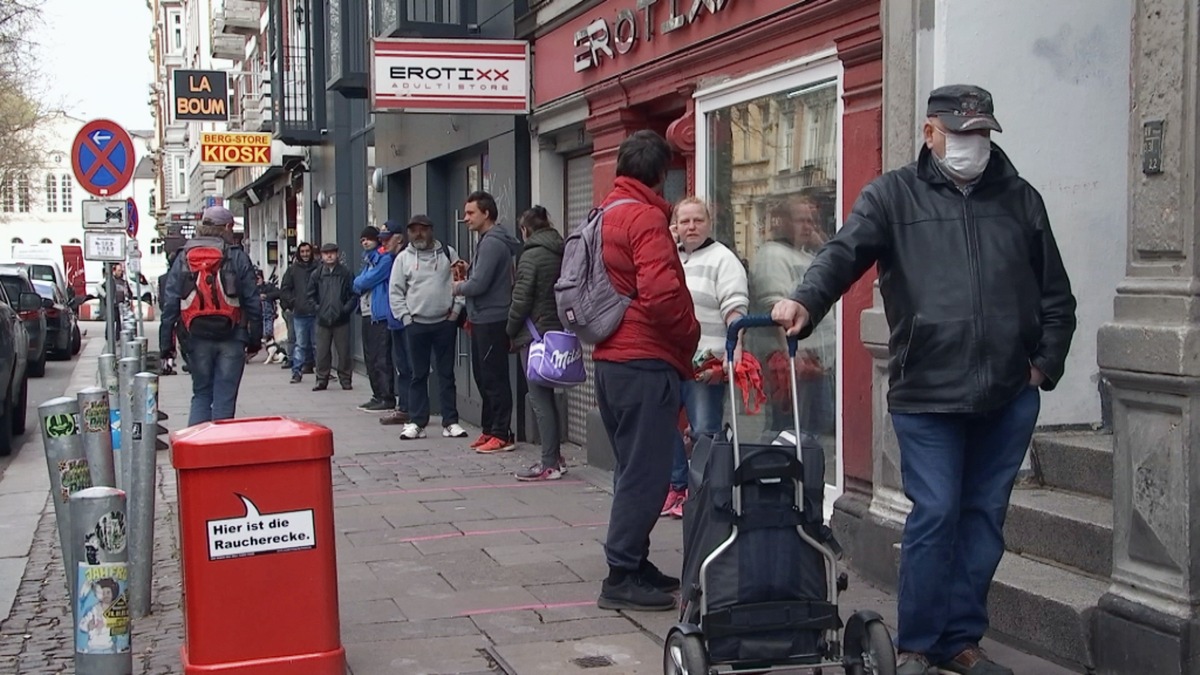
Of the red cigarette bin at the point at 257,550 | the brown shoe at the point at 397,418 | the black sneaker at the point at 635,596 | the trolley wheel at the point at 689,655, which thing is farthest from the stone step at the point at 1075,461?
the brown shoe at the point at 397,418

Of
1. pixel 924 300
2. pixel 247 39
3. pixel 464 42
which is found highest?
pixel 247 39

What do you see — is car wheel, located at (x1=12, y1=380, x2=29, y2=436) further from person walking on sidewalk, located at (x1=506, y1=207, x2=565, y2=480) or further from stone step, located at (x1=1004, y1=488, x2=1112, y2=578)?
stone step, located at (x1=1004, y1=488, x2=1112, y2=578)

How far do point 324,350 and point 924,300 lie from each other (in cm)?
1329

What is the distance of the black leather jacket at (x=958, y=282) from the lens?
172 inches

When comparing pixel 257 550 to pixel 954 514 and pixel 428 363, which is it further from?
pixel 428 363

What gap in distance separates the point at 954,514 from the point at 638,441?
5.22 ft

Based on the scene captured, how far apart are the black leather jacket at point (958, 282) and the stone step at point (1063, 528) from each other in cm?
96

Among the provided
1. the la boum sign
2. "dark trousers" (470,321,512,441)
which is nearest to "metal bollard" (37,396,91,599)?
"dark trousers" (470,321,512,441)

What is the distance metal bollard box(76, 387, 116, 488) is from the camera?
6289 mm

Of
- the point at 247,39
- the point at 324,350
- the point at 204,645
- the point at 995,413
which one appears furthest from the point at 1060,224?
the point at 247,39

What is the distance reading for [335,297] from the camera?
16484 mm

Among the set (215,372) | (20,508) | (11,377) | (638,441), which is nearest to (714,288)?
(638,441)

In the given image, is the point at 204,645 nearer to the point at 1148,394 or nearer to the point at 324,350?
the point at 1148,394

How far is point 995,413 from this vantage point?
4.50m
